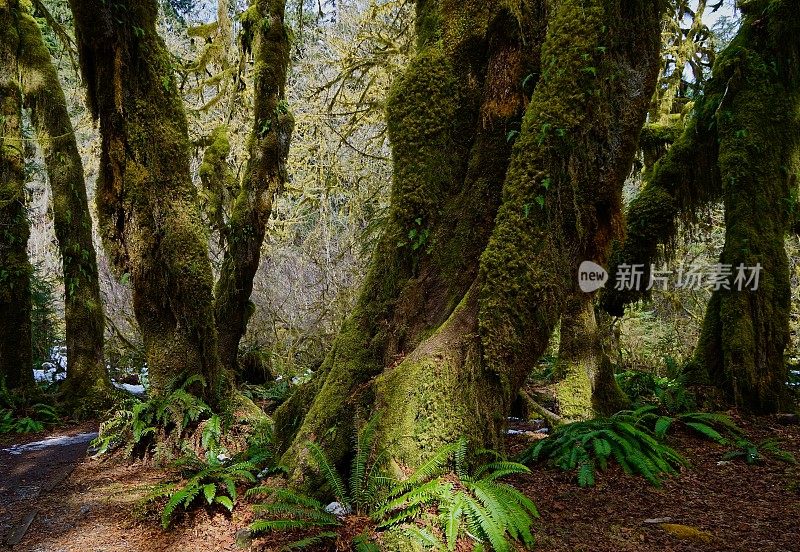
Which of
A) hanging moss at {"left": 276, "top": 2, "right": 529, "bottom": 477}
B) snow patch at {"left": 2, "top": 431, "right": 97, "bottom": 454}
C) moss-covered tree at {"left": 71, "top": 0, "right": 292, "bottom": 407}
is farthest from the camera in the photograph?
snow patch at {"left": 2, "top": 431, "right": 97, "bottom": 454}

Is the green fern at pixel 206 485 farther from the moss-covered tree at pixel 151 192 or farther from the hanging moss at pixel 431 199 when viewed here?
the moss-covered tree at pixel 151 192

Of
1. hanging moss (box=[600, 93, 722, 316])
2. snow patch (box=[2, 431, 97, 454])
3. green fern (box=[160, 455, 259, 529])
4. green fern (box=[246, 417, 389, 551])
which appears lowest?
snow patch (box=[2, 431, 97, 454])

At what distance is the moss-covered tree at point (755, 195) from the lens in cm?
707

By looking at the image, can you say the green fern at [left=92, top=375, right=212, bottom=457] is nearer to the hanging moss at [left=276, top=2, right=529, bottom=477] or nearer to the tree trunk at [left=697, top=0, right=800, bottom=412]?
the hanging moss at [left=276, top=2, right=529, bottom=477]

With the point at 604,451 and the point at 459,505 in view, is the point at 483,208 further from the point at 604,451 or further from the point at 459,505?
the point at 604,451

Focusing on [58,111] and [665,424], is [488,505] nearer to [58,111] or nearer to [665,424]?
[665,424]


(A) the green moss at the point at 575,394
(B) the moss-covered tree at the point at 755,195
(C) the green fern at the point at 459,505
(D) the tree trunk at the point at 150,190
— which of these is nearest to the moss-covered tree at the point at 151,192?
(D) the tree trunk at the point at 150,190

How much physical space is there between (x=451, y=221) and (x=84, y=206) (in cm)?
854

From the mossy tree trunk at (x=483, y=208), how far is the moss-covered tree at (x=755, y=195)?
4014mm

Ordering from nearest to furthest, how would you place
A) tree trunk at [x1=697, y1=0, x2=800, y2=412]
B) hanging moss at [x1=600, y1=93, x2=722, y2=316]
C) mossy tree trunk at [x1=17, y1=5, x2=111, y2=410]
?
1. tree trunk at [x1=697, y1=0, x2=800, y2=412]
2. hanging moss at [x1=600, y1=93, x2=722, y2=316]
3. mossy tree trunk at [x1=17, y1=5, x2=111, y2=410]

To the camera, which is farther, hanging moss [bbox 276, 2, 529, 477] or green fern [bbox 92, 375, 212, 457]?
green fern [bbox 92, 375, 212, 457]

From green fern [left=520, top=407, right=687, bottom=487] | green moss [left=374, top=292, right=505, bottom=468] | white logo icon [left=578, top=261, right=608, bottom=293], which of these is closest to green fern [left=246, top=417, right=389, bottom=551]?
green moss [left=374, top=292, right=505, bottom=468]

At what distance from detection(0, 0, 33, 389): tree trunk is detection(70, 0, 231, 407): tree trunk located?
4.35m

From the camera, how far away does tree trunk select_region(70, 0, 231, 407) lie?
6230 mm
